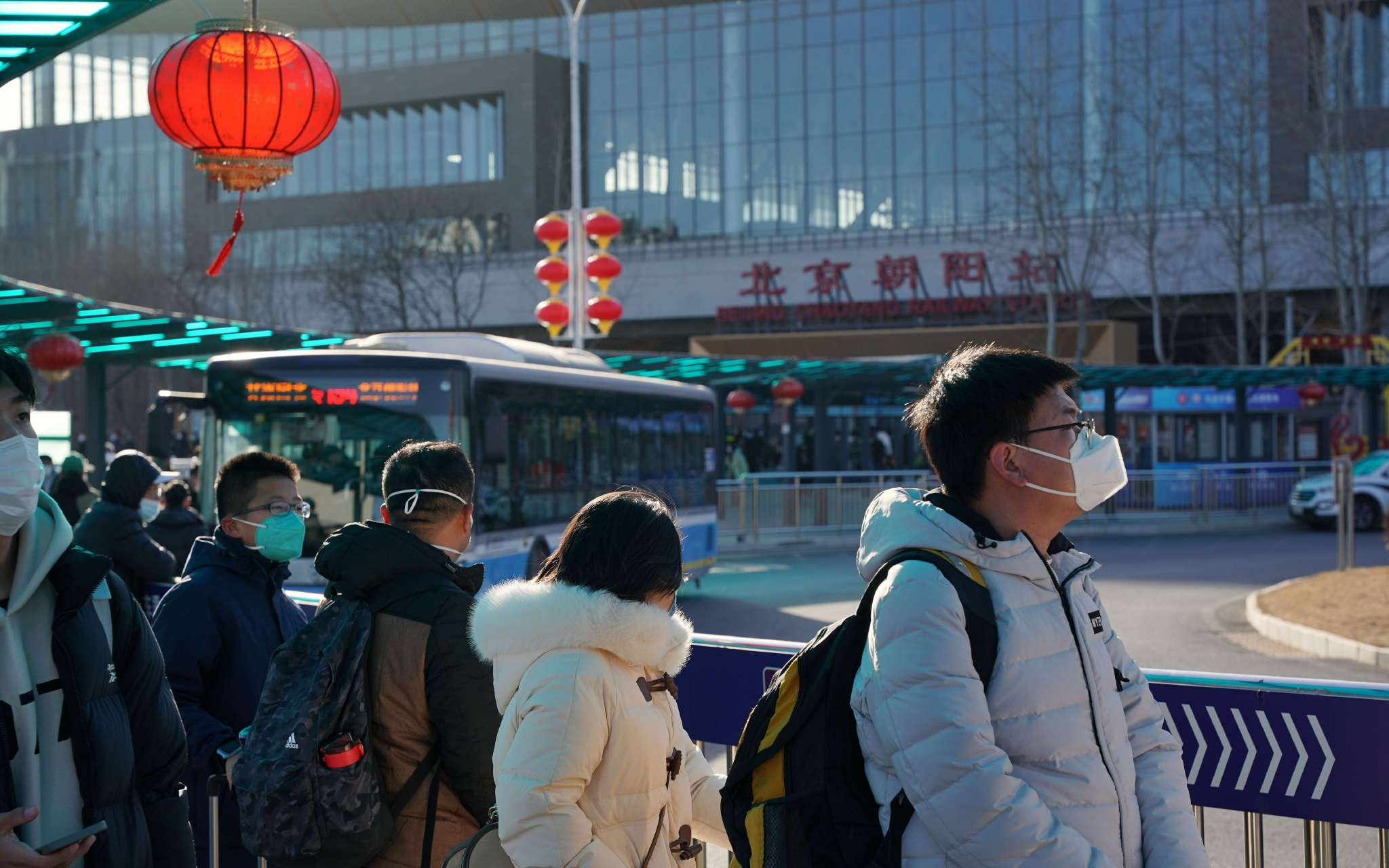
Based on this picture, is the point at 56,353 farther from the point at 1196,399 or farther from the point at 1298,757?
the point at 1196,399

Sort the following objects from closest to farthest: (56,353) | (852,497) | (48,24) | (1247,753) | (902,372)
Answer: (1247,753) → (48,24) → (56,353) → (852,497) → (902,372)

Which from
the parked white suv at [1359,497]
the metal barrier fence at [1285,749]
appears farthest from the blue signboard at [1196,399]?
the metal barrier fence at [1285,749]

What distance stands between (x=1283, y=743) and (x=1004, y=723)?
1.65 metres

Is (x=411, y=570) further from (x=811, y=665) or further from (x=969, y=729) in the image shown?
(x=969, y=729)

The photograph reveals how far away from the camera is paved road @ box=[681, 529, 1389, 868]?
21.3 ft

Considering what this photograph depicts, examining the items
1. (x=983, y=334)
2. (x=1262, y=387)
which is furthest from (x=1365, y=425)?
(x=983, y=334)

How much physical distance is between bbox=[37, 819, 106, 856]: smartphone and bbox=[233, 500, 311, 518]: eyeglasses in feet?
6.12

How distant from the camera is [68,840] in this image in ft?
7.82

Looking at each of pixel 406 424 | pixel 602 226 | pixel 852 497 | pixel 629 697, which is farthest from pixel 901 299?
pixel 629 697

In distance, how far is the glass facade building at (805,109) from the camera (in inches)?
1677

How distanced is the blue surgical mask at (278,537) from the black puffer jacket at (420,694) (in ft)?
4.03

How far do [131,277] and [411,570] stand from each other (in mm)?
41094

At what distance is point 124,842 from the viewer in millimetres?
2570

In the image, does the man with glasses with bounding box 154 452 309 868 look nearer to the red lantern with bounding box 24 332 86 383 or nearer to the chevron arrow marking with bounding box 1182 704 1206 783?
the chevron arrow marking with bounding box 1182 704 1206 783
